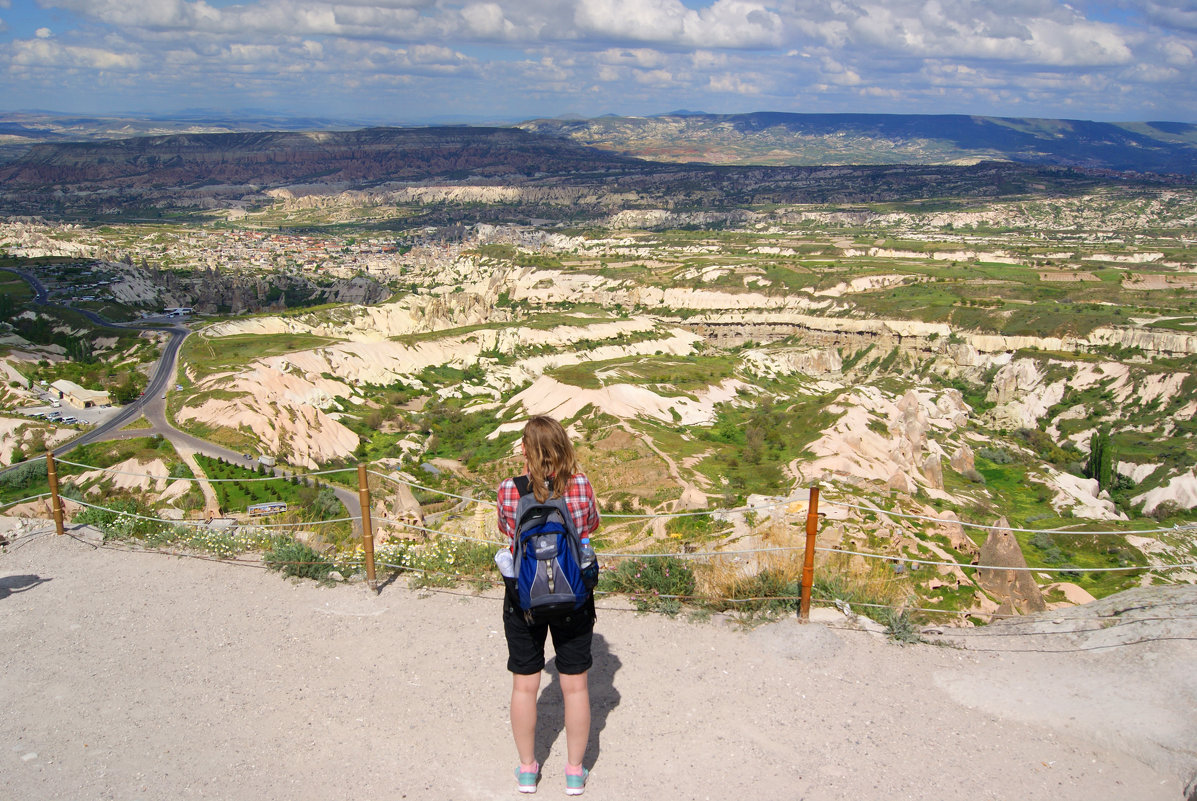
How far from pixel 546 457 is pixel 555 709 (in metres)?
2.57

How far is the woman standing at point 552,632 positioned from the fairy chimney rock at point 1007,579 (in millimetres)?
11981

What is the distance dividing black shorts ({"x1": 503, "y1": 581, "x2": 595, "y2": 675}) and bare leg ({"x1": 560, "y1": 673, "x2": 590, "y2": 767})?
0.07 meters

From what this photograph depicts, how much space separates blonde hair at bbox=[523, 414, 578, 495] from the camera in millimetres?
5086

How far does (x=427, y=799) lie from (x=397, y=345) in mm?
50809

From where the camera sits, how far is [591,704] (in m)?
6.57

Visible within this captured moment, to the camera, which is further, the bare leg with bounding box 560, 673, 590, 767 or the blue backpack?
the bare leg with bounding box 560, 673, 590, 767

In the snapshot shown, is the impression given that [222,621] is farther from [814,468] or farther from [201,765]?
[814,468]

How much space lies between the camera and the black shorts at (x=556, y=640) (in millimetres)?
5266

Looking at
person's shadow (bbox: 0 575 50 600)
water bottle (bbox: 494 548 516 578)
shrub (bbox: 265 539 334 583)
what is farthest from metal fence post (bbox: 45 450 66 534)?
water bottle (bbox: 494 548 516 578)

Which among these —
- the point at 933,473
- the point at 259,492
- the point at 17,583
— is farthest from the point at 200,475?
the point at 933,473

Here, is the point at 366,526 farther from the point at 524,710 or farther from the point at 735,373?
the point at 735,373

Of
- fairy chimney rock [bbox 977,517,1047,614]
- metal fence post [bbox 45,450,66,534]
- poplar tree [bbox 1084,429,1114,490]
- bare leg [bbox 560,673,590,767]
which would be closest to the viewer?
bare leg [bbox 560,673,590,767]

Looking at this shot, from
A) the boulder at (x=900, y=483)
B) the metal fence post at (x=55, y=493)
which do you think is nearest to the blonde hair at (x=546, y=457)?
the metal fence post at (x=55, y=493)

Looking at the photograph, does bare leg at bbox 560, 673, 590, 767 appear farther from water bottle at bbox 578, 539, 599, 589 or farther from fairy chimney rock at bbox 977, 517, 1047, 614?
fairy chimney rock at bbox 977, 517, 1047, 614
